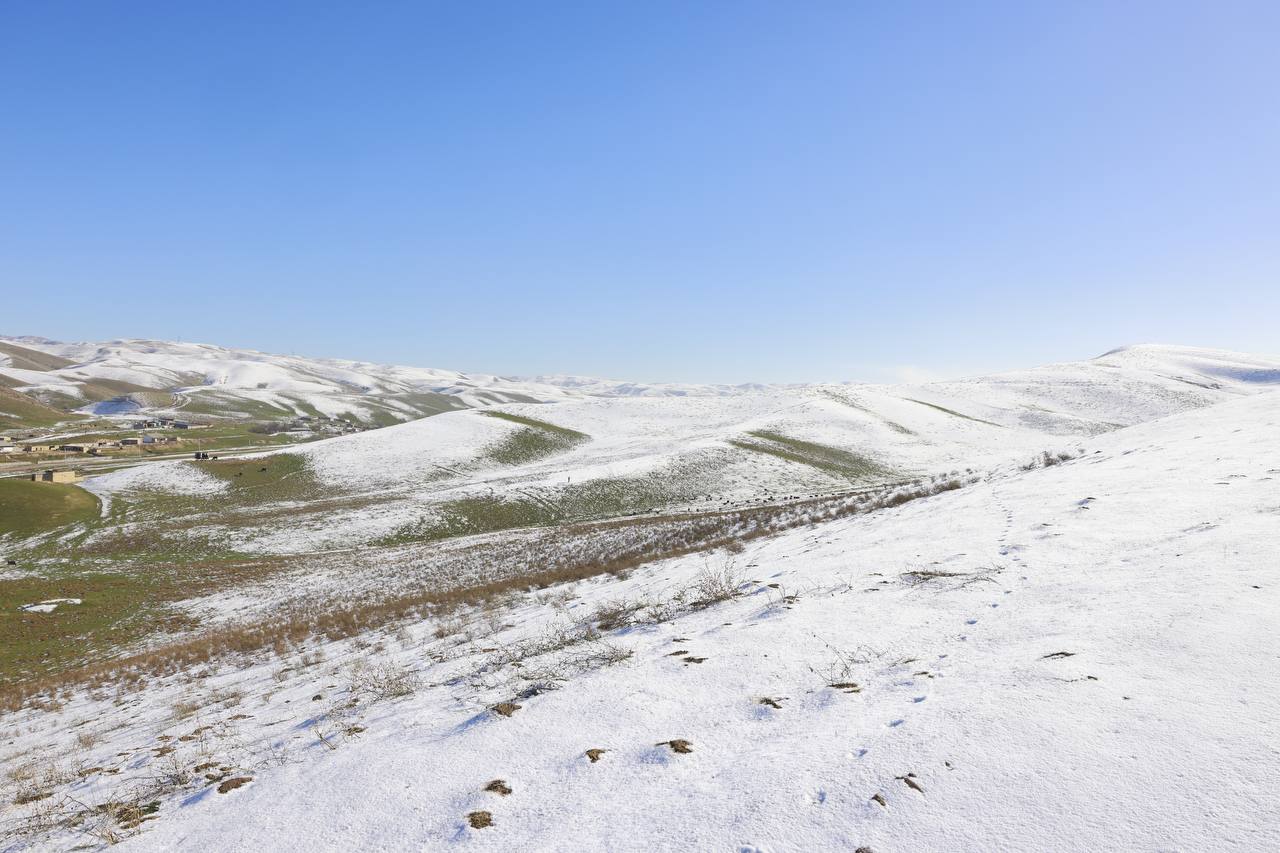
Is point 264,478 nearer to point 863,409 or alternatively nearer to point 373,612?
point 373,612

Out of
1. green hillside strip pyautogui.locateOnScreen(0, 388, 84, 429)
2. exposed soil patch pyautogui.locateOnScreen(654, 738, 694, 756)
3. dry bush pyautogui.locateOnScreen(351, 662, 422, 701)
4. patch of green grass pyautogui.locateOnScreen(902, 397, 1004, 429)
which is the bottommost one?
green hillside strip pyautogui.locateOnScreen(0, 388, 84, 429)

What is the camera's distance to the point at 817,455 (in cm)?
6688

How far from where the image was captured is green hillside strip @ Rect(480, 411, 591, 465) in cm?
7131

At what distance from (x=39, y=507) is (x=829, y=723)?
203 ft

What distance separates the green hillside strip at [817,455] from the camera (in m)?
60.9

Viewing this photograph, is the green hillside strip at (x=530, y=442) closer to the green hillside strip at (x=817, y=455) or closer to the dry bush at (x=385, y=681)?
the green hillside strip at (x=817, y=455)

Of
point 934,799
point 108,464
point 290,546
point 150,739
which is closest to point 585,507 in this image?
point 290,546

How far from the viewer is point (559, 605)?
51.7 feet

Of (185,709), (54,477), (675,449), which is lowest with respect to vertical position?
(54,477)

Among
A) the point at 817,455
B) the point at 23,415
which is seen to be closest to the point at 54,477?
the point at 817,455

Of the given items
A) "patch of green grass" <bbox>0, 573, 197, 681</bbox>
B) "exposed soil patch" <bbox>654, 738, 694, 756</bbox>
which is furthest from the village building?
"exposed soil patch" <bbox>654, 738, 694, 756</bbox>

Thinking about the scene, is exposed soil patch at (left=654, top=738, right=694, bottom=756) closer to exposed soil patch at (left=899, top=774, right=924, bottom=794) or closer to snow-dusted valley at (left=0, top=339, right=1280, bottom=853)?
snow-dusted valley at (left=0, top=339, right=1280, bottom=853)

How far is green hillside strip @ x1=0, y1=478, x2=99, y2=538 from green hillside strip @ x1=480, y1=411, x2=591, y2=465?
1426 inches

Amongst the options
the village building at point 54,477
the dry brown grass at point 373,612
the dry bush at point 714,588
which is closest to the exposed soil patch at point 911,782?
the dry bush at point 714,588
